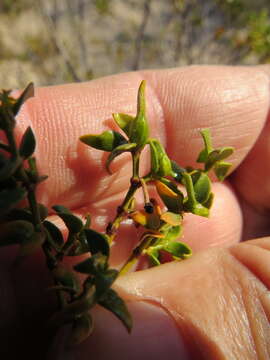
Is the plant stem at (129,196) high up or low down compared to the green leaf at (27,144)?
down

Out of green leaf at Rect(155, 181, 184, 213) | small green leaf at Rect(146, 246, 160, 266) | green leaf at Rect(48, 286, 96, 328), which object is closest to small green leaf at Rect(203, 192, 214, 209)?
green leaf at Rect(155, 181, 184, 213)

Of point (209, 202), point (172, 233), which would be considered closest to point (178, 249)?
point (172, 233)

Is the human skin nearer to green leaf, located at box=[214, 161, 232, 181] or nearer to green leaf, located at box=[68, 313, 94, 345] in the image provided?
green leaf, located at box=[68, 313, 94, 345]

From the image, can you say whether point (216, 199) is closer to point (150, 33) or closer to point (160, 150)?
point (160, 150)

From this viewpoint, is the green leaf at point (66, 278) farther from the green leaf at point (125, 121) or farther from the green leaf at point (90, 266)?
the green leaf at point (125, 121)

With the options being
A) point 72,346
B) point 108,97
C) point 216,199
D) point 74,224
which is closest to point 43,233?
point 74,224

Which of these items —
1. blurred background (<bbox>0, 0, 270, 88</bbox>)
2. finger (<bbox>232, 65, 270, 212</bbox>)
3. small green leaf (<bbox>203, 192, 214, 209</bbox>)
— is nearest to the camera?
small green leaf (<bbox>203, 192, 214, 209</bbox>)

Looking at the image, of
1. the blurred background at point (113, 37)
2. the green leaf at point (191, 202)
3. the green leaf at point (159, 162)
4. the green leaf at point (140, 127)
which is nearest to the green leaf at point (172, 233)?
the green leaf at point (191, 202)
